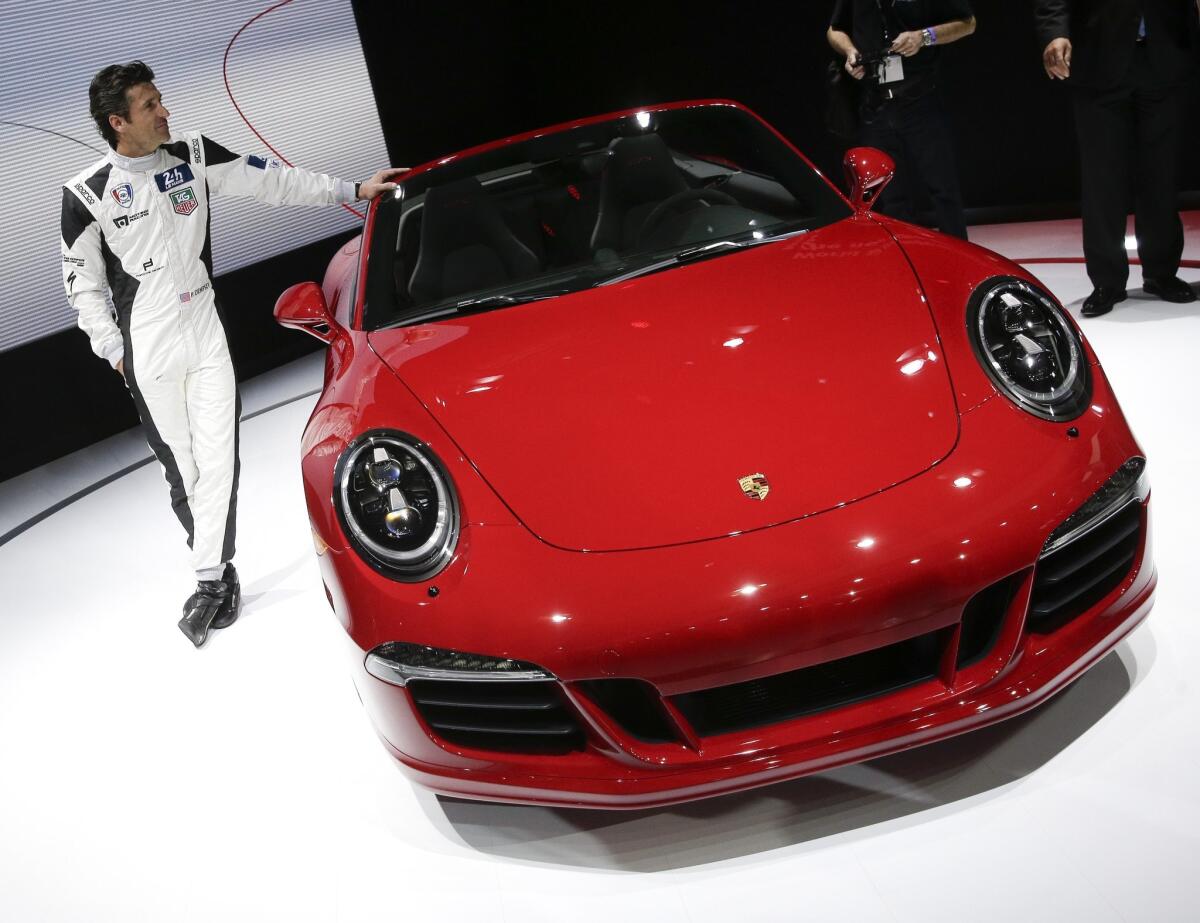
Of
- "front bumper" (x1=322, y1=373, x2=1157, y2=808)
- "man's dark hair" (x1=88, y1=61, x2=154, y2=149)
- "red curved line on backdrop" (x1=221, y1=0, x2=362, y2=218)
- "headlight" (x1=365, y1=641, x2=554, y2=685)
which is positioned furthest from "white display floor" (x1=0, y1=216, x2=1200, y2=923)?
"red curved line on backdrop" (x1=221, y1=0, x2=362, y2=218)

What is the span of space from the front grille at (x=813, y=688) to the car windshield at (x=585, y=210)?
3.49ft

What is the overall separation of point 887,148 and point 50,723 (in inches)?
139

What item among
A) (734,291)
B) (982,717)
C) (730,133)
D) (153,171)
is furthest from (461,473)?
(153,171)

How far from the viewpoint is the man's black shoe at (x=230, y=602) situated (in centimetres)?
Result: 312

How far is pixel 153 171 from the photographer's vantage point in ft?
9.63

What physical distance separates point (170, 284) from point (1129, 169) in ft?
10.8

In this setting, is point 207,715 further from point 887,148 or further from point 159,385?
point 887,148

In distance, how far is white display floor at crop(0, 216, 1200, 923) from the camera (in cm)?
171

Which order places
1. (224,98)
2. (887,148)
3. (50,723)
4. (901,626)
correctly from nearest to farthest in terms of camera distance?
(901,626) < (50,723) < (887,148) < (224,98)

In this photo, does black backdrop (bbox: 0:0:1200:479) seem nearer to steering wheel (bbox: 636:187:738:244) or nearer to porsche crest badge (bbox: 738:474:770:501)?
steering wheel (bbox: 636:187:738:244)

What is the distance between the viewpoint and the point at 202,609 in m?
3.10

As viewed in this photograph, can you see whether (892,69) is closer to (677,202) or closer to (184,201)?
(677,202)

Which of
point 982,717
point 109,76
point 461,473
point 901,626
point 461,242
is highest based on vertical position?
point 109,76

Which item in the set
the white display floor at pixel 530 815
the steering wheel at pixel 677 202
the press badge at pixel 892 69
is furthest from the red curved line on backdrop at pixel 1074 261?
the steering wheel at pixel 677 202
